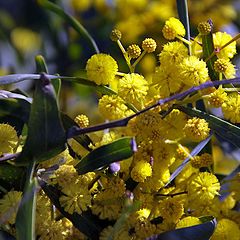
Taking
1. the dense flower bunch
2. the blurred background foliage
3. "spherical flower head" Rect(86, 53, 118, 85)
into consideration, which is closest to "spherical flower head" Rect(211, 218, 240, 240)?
the dense flower bunch

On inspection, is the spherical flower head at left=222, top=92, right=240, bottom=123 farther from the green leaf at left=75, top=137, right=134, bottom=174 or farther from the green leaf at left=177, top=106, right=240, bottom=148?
the green leaf at left=75, top=137, right=134, bottom=174

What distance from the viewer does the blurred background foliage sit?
2611 millimetres

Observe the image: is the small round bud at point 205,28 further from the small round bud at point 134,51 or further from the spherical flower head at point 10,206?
the spherical flower head at point 10,206

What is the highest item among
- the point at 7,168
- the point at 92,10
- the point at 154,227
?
the point at 92,10

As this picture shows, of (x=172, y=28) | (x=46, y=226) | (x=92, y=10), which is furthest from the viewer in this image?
(x=92, y=10)

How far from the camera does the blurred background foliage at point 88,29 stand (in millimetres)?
2611

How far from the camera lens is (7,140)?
114 cm

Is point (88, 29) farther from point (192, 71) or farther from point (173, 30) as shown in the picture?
point (192, 71)

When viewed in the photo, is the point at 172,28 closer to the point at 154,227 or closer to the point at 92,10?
the point at 154,227

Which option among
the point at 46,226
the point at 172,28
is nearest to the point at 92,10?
the point at 172,28

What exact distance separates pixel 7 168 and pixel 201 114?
0.34 m

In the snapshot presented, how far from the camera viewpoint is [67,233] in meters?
1.18

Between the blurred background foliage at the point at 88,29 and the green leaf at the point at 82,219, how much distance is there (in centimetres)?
123

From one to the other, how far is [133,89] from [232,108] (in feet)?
0.57
